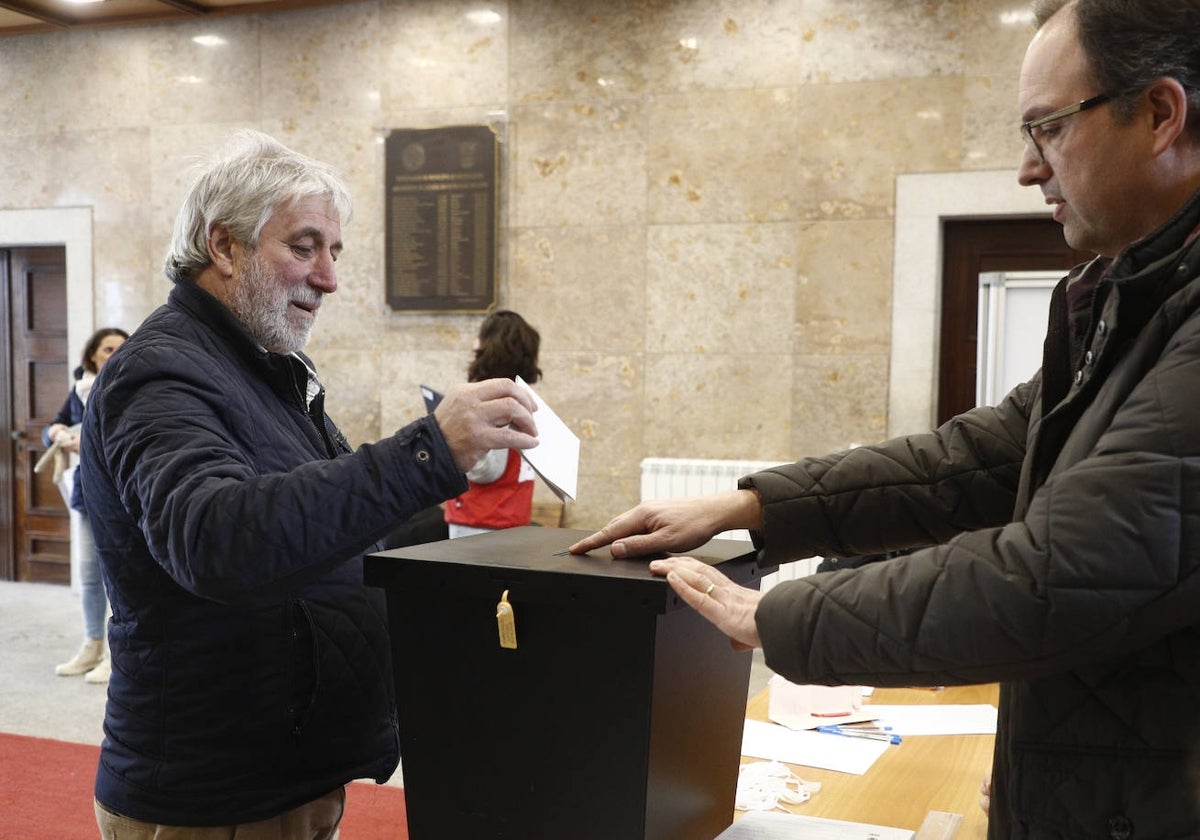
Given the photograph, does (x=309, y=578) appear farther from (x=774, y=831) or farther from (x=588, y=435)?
(x=588, y=435)

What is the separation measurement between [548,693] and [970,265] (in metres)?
4.40

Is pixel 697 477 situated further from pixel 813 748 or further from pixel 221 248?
pixel 221 248

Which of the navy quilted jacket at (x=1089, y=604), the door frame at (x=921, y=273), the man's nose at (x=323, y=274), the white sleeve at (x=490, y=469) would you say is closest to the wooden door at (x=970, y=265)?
the door frame at (x=921, y=273)

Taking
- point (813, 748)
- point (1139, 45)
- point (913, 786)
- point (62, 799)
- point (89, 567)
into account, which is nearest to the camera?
A: point (1139, 45)

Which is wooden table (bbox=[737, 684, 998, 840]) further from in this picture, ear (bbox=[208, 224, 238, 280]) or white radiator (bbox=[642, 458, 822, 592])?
white radiator (bbox=[642, 458, 822, 592])

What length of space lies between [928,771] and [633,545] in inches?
35.6

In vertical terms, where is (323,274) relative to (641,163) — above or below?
below

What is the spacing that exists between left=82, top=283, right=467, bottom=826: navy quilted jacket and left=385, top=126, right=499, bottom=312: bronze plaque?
4084 mm

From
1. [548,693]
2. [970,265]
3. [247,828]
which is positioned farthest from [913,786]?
[970,265]

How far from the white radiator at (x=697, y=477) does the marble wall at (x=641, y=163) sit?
0.14 m

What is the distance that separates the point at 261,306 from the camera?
1597 millimetres

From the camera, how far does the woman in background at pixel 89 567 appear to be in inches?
191

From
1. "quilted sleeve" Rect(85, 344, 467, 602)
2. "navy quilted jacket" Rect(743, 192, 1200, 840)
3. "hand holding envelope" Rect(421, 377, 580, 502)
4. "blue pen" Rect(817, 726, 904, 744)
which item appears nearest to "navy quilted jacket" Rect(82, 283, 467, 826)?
"quilted sleeve" Rect(85, 344, 467, 602)

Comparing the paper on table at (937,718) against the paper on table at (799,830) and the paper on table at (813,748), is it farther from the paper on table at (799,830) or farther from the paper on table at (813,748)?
the paper on table at (799,830)
